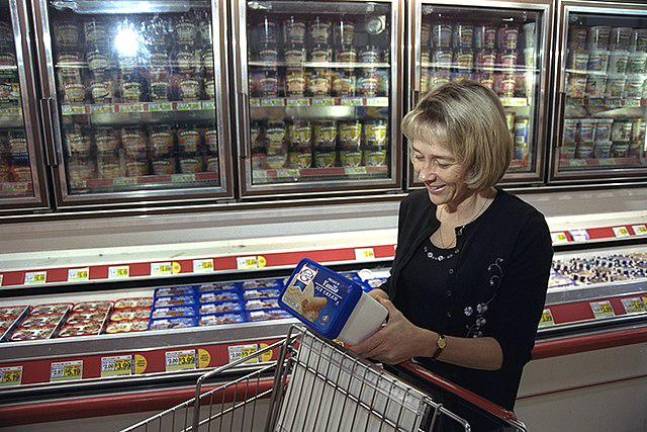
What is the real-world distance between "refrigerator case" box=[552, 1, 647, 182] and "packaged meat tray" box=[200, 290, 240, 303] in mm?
1710

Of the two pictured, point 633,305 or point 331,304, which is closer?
point 331,304

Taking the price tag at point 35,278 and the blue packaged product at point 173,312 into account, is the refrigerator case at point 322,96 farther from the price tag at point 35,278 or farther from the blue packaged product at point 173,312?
the price tag at point 35,278

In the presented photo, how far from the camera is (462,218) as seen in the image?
1477 millimetres

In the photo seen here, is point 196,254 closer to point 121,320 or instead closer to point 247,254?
point 247,254

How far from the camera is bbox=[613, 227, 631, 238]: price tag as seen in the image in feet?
9.74

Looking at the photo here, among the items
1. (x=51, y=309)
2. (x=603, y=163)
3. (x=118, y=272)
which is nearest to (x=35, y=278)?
(x=51, y=309)

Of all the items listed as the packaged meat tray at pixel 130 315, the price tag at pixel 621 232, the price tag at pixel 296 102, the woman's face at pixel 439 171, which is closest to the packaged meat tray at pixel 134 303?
the packaged meat tray at pixel 130 315

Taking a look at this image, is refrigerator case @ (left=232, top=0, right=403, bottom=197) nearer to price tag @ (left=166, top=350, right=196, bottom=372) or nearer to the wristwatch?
price tag @ (left=166, top=350, right=196, bottom=372)

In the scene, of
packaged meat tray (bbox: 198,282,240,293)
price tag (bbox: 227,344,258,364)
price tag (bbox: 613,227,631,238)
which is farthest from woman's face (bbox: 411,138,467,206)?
price tag (bbox: 613,227,631,238)

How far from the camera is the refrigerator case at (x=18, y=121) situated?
6.77ft

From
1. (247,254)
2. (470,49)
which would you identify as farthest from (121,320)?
(470,49)

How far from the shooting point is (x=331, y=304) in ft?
3.43

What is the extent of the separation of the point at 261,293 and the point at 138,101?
1.00m

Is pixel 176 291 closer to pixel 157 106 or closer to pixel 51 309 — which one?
pixel 51 309
